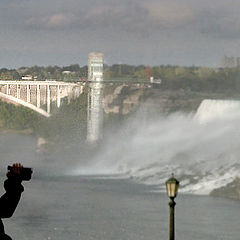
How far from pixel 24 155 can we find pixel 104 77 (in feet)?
36.7

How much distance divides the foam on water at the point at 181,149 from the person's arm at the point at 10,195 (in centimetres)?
6205

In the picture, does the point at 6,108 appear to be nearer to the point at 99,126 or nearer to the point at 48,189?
the point at 99,126

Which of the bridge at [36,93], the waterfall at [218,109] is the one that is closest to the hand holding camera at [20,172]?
the waterfall at [218,109]

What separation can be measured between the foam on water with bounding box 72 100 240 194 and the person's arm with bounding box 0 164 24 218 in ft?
204

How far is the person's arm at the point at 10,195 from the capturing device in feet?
37.6

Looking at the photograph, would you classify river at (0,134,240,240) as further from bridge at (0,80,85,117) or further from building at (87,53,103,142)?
building at (87,53,103,142)

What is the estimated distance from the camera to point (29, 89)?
10369 cm

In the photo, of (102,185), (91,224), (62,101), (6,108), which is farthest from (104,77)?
(91,224)

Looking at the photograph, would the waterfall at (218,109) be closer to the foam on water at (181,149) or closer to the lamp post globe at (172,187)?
the foam on water at (181,149)

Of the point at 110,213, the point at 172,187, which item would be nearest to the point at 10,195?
the point at 172,187

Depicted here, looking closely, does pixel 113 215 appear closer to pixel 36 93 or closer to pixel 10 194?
pixel 10 194

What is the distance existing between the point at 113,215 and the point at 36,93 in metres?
50.4

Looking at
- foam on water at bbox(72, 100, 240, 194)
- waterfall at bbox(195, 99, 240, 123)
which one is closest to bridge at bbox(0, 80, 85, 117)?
foam on water at bbox(72, 100, 240, 194)

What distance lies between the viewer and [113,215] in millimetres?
54031
